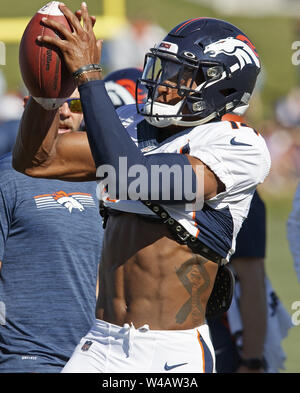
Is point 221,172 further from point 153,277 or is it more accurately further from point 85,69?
point 85,69

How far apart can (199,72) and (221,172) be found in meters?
0.49

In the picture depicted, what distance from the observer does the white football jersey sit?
2.87 m

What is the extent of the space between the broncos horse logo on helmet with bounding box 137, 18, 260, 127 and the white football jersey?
101 millimetres

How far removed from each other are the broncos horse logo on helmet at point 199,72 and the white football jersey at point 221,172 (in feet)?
0.33

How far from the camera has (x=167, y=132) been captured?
317 centimetres

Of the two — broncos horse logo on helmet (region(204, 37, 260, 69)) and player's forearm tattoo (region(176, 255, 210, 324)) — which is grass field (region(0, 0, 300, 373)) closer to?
broncos horse logo on helmet (region(204, 37, 260, 69))

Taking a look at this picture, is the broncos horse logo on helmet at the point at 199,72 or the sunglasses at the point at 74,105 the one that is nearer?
→ the broncos horse logo on helmet at the point at 199,72

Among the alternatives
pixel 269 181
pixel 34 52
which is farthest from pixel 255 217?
pixel 269 181

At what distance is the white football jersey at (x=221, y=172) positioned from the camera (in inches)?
113

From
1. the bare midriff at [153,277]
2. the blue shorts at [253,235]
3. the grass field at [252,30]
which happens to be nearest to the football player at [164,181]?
the bare midriff at [153,277]

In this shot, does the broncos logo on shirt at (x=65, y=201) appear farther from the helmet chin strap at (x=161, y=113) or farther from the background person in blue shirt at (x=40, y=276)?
the helmet chin strap at (x=161, y=113)

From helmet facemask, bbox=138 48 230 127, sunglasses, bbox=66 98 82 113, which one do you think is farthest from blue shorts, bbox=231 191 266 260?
helmet facemask, bbox=138 48 230 127

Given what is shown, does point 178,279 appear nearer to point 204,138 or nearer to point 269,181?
point 204,138

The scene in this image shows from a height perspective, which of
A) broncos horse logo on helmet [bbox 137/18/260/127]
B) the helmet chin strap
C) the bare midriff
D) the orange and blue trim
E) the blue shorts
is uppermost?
broncos horse logo on helmet [bbox 137/18/260/127]
